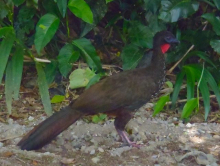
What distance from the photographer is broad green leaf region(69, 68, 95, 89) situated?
4.71 meters

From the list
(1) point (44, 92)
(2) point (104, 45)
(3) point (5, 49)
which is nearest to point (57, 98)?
(1) point (44, 92)

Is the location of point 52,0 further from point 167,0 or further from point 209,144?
point 209,144

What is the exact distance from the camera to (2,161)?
135 inches

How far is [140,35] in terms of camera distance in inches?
192

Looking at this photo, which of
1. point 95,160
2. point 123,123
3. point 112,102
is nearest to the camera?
point 95,160

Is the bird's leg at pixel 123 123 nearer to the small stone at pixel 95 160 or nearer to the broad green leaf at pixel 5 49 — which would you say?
the small stone at pixel 95 160

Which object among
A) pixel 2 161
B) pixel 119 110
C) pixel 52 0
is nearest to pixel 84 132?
pixel 119 110

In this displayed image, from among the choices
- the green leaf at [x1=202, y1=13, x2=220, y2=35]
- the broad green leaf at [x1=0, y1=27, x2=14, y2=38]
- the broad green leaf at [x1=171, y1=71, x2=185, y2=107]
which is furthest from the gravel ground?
the green leaf at [x1=202, y1=13, x2=220, y2=35]

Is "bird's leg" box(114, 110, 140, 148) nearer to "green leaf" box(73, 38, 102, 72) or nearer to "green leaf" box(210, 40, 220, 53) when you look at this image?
"green leaf" box(73, 38, 102, 72)

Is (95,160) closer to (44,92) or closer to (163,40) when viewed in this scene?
(44,92)

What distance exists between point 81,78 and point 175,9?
1135 mm

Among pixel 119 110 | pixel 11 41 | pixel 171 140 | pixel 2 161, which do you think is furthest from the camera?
pixel 11 41

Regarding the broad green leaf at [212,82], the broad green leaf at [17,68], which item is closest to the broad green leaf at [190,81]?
the broad green leaf at [212,82]

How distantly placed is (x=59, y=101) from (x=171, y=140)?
50.3 inches
